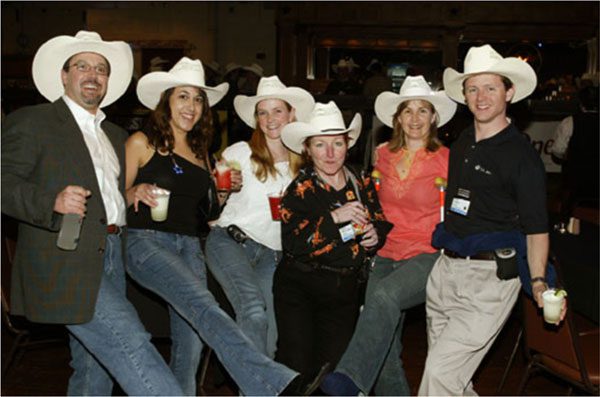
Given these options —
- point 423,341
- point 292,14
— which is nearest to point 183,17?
point 292,14

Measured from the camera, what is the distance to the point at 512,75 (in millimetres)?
3438

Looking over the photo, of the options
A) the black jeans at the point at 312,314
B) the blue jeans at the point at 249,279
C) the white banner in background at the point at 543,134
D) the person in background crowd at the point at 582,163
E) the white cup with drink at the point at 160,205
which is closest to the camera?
the white cup with drink at the point at 160,205

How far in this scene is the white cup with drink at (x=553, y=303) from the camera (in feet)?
10.2

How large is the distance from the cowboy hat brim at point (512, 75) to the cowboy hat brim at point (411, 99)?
218 mm

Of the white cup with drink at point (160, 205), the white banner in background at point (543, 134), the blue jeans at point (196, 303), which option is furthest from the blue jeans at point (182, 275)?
the white banner in background at point (543, 134)

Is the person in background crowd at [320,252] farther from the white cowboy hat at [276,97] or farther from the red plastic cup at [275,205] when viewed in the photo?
the white cowboy hat at [276,97]

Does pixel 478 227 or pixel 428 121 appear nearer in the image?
pixel 478 227

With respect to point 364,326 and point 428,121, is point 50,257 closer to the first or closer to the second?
point 364,326

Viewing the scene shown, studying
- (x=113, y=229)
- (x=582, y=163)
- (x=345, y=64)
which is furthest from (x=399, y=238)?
(x=345, y=64)

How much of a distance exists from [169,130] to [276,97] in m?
0.73

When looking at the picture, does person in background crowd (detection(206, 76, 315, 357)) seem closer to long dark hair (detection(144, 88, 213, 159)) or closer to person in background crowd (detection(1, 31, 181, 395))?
long dark hair (detection(144, 88, 213, 159))

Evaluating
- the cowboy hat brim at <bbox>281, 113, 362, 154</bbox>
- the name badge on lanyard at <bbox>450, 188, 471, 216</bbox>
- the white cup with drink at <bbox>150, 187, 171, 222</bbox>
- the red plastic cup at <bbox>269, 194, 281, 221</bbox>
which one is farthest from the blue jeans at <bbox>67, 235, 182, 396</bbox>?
the name badge on lanyard at <bbox>450, 188, 471, 216</bbox>

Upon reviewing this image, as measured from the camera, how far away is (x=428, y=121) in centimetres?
402

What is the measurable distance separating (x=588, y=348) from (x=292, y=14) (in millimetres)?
13133
